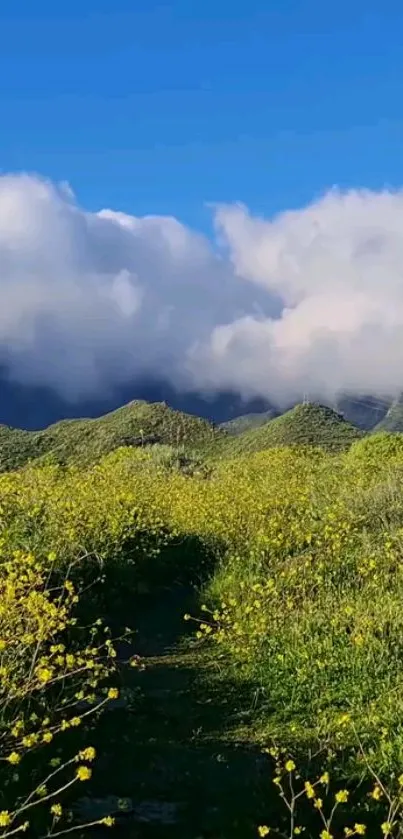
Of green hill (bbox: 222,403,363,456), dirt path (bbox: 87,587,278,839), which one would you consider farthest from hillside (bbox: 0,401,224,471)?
dirt path (bbox: 87,587,278,839)

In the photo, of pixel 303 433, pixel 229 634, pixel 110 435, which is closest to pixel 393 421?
pixel 303 433

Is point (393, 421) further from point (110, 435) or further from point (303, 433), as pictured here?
point (110, 435)

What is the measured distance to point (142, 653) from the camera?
9820mm

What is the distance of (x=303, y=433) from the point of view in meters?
50.2

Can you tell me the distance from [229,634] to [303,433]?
4140 cm

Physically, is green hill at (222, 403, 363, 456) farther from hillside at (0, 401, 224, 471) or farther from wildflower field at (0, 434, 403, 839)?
wildflower field at (0, 434, 403, 839)

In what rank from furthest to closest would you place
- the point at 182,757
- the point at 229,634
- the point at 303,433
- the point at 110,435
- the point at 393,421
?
the point at 393,421 < the point at 303,433 < the point at 110,435 < the point at 229,634 < the point at 182,757

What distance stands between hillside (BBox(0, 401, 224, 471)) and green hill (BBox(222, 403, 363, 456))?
199cm

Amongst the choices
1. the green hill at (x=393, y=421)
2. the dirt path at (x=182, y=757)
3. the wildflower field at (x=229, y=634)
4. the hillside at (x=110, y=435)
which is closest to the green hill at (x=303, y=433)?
the hillside at (x=110, y=435)

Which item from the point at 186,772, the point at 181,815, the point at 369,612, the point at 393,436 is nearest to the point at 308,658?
the point at 369,612

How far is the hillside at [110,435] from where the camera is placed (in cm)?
4197

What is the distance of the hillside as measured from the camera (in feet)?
138

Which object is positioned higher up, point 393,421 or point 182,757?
point 393,421

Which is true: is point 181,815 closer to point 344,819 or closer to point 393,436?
point 344,819
